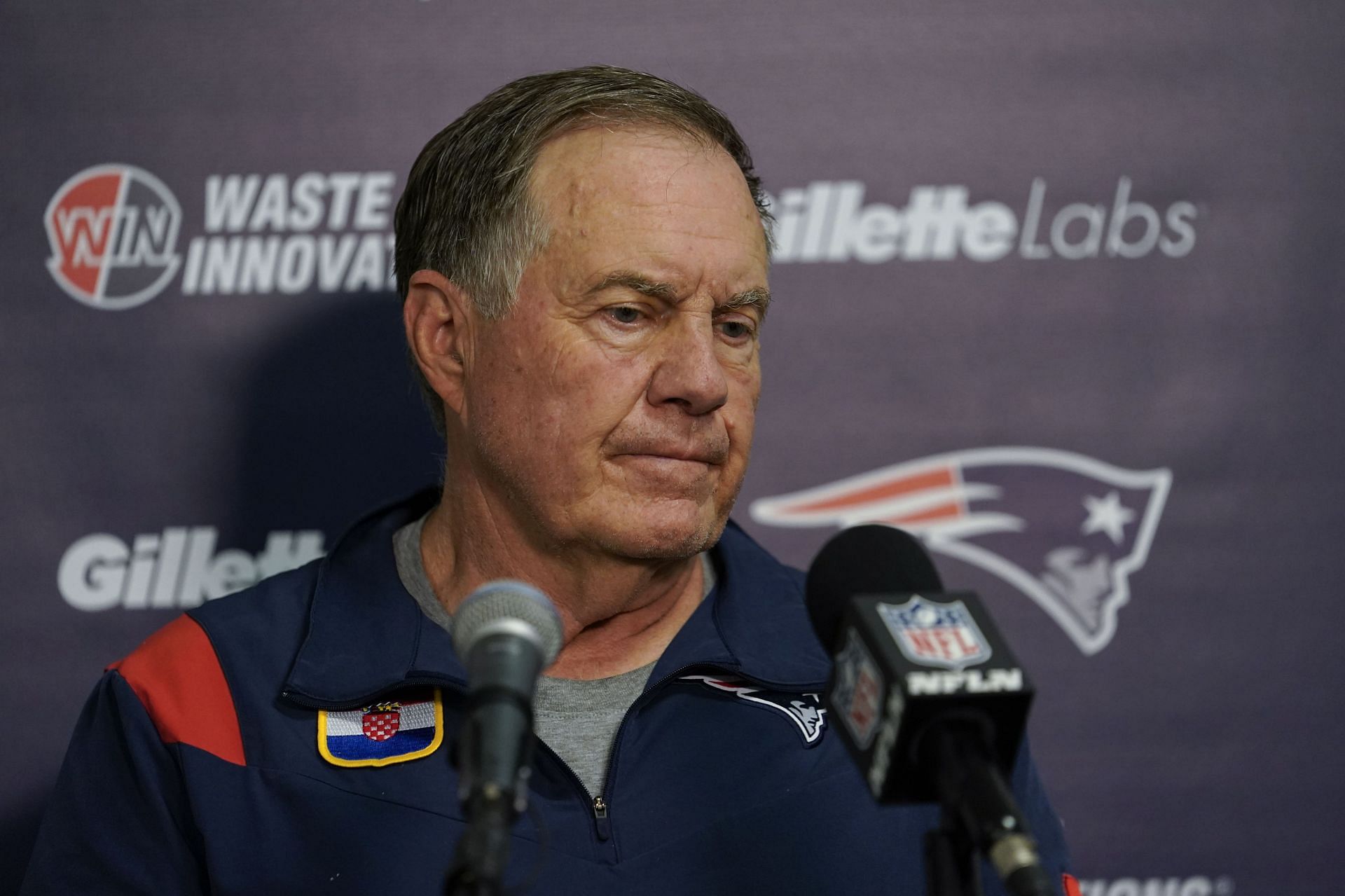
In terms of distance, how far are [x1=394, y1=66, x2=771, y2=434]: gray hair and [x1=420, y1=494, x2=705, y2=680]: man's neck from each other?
0.34 meters

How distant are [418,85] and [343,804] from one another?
1250mm

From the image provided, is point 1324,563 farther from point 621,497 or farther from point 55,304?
point 55,304

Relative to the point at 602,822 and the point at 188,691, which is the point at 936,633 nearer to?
the point at 602,822

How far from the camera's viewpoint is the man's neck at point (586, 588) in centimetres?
193

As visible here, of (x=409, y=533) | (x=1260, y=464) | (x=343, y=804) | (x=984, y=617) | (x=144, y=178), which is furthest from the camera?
(x=1260, y=464)

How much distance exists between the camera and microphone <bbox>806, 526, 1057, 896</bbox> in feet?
3.14

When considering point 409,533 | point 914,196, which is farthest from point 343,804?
point 914,196

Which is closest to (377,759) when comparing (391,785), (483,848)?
(391,785)

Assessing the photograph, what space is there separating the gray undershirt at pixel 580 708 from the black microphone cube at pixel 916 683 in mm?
742

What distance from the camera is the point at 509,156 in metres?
1.95

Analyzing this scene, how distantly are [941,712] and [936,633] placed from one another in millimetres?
73

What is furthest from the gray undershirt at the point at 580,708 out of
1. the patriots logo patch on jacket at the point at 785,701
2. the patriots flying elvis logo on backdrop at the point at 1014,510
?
the patriots flying elvis logo on backdrop at the point at 1014,510

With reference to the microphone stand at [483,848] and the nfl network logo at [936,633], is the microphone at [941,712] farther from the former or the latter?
the microphone stand at [483,848]

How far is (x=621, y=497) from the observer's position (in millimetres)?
1826
